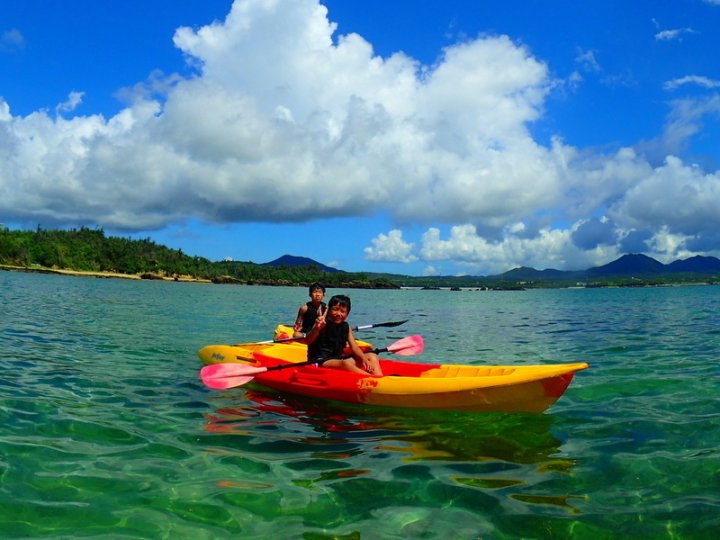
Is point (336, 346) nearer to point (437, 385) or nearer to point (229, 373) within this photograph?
point (229, 373)

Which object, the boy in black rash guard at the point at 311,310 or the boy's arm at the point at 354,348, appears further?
the boy in black rash guard at the point at 311,310

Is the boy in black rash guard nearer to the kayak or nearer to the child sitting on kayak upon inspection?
the kayak

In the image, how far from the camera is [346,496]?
544 centimetres

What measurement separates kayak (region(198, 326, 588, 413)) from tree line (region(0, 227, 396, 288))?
143 meters

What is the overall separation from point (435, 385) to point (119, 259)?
163158 millimetres

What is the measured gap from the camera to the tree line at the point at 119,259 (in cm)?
13512

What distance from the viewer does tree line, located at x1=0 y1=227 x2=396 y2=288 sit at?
5320 inches

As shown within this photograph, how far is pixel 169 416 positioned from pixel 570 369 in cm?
612

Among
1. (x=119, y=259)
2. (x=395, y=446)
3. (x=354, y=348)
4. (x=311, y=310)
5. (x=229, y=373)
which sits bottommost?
(x=395, y=446)

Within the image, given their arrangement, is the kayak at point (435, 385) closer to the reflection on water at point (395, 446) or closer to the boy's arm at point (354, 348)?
the reflection on water at point (395, 446)

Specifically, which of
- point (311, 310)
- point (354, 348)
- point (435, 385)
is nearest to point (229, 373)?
point (354, 348)

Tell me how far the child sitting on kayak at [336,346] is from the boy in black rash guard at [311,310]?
2216 millimetres

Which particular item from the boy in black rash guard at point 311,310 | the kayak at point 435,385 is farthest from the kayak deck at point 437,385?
the boy in black rash guard at point 311,310

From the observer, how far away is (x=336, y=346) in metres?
10.1
